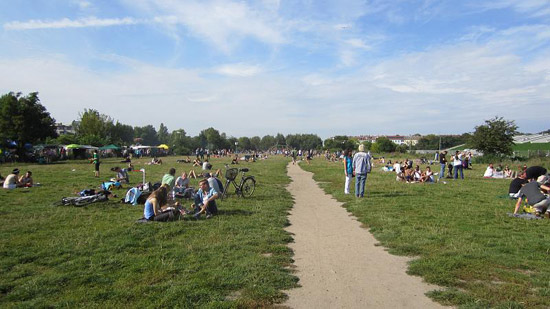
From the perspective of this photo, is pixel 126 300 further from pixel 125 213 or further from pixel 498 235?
pixel 498 235

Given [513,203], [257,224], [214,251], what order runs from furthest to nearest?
[513,203], [257,224], [214,251]

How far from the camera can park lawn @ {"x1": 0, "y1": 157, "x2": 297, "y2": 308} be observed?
412 cm

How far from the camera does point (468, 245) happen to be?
626 cm

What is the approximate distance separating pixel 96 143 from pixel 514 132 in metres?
55.8

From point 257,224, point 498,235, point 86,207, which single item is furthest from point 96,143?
point 498,235

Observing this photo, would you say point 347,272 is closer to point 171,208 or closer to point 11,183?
point 171,208

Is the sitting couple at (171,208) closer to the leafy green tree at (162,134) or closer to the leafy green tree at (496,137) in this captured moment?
the leafy green tree at (496,137)

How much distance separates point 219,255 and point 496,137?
43410mm

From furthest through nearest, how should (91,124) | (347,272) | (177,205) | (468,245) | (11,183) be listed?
(91,124) < (11,183) < (177,205) < (468,245) < (347,272)

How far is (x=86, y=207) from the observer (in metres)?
9.81

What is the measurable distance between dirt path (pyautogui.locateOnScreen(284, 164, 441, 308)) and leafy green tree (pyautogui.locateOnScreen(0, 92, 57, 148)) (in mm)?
36269

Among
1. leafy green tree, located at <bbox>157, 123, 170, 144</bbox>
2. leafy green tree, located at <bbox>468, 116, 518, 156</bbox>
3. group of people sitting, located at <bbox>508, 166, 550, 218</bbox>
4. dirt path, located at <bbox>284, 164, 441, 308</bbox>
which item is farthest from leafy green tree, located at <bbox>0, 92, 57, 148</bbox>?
leafy green tree, located at <bbox>157, 123, 170, 144</bbox>

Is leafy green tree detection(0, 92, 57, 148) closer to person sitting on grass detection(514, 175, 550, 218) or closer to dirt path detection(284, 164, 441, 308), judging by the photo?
dirt path detection(284, 164, 441, 308)

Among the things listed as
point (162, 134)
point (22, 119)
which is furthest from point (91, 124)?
point (162, 134)
